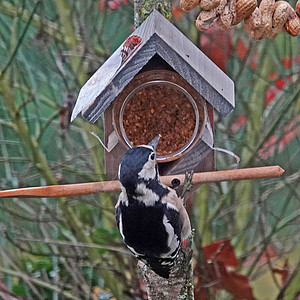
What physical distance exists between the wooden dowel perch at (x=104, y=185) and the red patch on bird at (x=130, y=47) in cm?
40

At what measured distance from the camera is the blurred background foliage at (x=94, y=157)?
9.98 feet

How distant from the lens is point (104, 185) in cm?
197

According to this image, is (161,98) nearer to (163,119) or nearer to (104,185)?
(163,119)

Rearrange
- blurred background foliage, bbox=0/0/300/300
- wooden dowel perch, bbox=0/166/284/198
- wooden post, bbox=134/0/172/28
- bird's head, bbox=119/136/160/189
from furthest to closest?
1. blurred background foliage, bbox=0/0/300/300
2. wooden post, bbox=134/0/172/28
3. wooden dowel perch, bbox=0/166/284/198
4. bird's head, bbox=119/136/160/189

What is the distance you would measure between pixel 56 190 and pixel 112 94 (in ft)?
1.12

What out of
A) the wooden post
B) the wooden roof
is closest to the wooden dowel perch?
the wooden roof

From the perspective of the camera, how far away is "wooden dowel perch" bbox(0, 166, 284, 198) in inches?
74.8

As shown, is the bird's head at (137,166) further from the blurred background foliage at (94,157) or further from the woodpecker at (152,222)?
the blurred background foliage at (94,157)

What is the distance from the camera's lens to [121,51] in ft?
6.39

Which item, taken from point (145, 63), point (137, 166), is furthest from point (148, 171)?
point (145, 63)

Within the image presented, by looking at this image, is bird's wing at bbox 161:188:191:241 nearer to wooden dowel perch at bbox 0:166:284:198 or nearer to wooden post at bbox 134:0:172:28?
wooden dowel perch at bbox 0:166:284:198

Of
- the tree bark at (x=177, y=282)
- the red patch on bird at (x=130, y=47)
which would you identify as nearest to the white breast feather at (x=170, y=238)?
the tree bark at (x=177, y=282)

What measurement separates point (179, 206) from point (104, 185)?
262mm

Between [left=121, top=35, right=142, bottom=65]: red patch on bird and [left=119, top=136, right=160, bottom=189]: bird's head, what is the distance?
0.92 ft
